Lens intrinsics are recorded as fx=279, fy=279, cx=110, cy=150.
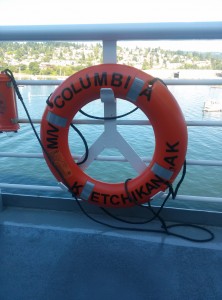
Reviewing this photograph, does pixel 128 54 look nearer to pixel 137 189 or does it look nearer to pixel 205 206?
pixel 137 189

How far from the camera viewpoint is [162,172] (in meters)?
1.20

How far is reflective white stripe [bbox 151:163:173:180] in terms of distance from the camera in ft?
3.93

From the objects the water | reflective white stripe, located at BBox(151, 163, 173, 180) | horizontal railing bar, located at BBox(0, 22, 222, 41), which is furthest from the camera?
the water

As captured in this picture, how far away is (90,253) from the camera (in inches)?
45.0

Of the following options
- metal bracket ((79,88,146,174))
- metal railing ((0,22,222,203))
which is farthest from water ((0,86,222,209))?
metal railing ((0,22,222,203))

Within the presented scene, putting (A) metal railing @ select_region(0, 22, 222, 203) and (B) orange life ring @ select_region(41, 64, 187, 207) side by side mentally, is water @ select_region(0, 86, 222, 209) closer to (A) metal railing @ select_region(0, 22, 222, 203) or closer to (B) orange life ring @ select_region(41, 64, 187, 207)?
(B) orange life ring @ select_region(41, 64, 187, 207)

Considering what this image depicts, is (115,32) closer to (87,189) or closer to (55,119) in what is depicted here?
(55,119)

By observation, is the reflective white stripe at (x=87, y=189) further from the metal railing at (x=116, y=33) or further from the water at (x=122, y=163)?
the water at (x=122, y=163)

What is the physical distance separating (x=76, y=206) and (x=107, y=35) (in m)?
0.83

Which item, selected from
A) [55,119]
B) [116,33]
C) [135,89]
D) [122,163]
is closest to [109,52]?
[116,33]

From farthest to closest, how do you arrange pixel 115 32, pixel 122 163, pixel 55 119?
1. pixel 122 163
2. pixel 55 119
3. pixel 115 32

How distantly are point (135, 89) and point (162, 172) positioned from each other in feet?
1.21

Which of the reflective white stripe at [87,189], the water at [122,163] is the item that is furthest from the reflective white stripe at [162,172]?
the water at [122,163]

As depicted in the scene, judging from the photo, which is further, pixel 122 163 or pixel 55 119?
pixel 122 163
